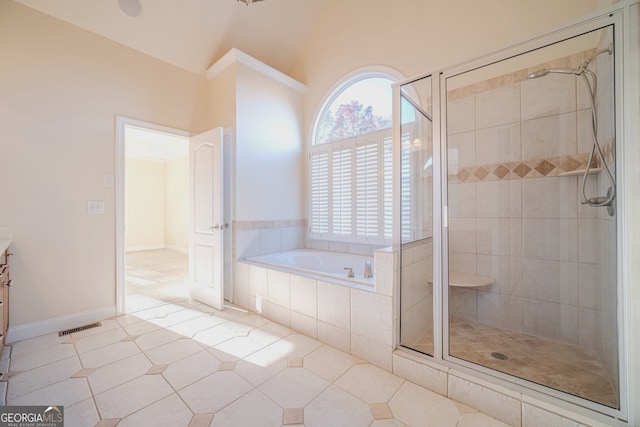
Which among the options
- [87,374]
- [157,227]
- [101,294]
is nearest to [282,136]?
[101,294]

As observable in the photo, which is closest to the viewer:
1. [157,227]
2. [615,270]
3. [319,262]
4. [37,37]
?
[615,270]

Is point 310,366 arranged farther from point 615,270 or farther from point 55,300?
point 55,300

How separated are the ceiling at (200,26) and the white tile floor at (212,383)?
282cm

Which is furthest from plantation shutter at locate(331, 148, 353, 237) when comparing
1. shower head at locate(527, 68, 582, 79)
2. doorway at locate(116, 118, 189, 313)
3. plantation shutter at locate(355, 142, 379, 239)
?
doorway at locate(116, 118, 189, 313)

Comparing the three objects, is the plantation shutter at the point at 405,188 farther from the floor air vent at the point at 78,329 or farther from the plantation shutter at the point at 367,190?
the floor air vent at the point at 78,329

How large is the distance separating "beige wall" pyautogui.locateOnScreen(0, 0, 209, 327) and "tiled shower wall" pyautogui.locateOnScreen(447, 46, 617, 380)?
3.08 m

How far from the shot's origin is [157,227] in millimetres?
6926

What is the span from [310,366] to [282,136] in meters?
2.67

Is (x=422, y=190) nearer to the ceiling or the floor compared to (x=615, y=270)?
nearer to the ceiling

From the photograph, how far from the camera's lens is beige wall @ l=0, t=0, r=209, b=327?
203 cm

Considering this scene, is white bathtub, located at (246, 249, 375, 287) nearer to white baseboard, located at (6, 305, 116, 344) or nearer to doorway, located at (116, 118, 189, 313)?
white baseboard, located at (6, 305, 116, 344)

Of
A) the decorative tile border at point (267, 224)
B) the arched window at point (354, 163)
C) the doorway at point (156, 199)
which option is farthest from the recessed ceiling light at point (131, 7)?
the doorway at point (156, 199)

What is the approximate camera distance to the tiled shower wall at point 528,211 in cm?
174

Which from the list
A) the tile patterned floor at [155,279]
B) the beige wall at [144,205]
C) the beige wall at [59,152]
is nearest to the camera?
the beige wall at [59,152]
